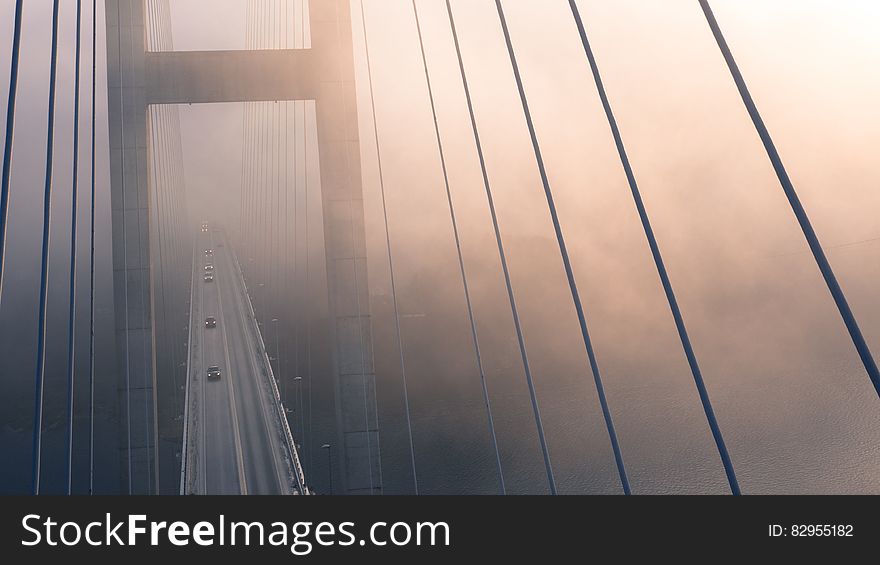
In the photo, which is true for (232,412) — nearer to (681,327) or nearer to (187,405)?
(187,405)

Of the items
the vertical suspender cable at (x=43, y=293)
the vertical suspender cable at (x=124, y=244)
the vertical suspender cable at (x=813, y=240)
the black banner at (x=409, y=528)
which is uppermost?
the vertical suspender cable at (x=124, y=244)

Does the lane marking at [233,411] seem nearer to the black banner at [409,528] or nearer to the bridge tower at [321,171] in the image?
the bridge tower at [321,171]

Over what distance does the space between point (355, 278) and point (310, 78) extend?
13.7 ft

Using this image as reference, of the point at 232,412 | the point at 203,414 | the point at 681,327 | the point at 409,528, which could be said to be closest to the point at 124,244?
the point at 232,412

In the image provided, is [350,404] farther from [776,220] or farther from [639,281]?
[776,220]

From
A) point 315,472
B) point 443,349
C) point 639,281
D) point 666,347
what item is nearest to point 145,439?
point 315,472

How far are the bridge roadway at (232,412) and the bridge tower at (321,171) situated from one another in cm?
349

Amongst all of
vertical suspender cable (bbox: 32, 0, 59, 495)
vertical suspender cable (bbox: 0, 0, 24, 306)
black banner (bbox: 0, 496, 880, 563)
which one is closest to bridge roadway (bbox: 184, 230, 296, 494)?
vertical suspender cable (bbox: 32, 0, 59, 495)

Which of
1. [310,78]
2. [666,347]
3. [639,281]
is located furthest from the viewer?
[639,281]

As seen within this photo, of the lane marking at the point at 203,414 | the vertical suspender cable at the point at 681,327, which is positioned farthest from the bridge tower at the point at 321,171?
the vertical suspender cable at the point at 681,327

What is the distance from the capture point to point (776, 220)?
196 ft

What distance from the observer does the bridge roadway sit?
68.8 feet

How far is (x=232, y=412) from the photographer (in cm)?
2739

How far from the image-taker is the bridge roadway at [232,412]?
2097 centimetres
